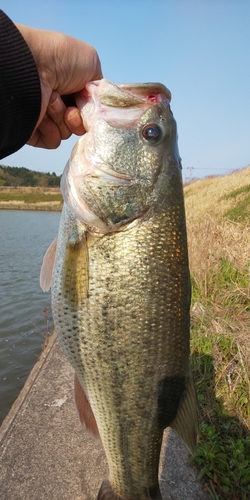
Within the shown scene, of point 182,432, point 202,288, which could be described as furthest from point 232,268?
point 182,432

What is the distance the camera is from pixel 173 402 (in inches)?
78.7

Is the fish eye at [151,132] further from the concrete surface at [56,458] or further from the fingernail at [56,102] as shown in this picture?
the concrete surface at [56,458]

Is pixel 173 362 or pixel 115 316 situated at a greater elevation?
pixel 115 316

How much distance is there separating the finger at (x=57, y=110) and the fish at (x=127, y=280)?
0.24 meters

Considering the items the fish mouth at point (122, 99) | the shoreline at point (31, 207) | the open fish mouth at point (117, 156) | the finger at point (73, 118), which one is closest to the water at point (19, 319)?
the finger at point (73, 118)

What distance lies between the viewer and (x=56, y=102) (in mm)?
2201

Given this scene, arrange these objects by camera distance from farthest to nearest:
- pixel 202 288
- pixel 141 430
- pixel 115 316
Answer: pixel 202 288, pixel 141 430, pixel 115 316

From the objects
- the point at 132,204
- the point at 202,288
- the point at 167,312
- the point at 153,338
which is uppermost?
the point at 132,204

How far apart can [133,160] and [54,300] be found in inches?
35.2

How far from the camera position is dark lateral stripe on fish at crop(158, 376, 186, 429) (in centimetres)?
197

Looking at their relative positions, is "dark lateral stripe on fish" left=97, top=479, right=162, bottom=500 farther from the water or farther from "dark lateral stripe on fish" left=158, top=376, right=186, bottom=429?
the water

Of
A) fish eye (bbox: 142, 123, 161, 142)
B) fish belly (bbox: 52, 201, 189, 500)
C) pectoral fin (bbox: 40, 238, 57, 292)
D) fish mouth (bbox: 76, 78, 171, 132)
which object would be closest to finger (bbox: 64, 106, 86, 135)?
fish mouth (bbox: 76, 78, 171, 132)

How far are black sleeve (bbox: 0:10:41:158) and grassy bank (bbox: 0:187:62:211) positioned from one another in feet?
178

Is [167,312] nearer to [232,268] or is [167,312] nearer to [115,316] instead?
[115,316]
